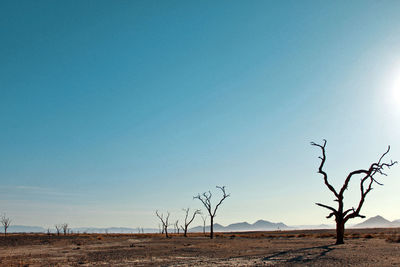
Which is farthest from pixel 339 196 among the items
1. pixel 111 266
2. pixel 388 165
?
pixel 111 266

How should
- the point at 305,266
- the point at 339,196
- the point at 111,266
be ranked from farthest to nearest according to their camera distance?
1. the point at 339,196
2. the point at 111,266
3. the point at 305,266

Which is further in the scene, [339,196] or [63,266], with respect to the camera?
[339,196]

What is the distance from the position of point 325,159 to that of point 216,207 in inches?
1401

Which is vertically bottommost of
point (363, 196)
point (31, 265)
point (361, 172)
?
point (31, 265)

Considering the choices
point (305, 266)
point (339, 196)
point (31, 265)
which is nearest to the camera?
point (305, 266)

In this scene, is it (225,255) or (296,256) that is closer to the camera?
(296,256)

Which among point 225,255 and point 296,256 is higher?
point 296,256

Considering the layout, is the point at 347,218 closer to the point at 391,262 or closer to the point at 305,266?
the point at 391,262

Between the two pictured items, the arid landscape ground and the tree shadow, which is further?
the tree shadow

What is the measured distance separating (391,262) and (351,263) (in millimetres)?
1758

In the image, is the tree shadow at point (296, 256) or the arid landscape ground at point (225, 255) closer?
the arid landscape ground at point (225, 255)

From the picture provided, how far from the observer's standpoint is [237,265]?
1656cm

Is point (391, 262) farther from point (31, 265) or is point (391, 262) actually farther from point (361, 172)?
point (31, 265)

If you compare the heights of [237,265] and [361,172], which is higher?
[361,172]
